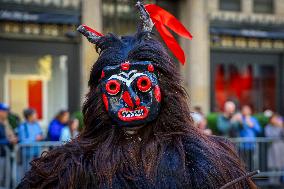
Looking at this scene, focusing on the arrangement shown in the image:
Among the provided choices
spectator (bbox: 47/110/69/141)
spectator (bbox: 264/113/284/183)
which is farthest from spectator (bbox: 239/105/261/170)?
spectator (bbox: 47/110/69/141)

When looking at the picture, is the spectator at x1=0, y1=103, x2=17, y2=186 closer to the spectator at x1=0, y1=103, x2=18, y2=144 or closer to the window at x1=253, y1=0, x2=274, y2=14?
the spectator at x1=0, y1=103, x2=18, y2=144

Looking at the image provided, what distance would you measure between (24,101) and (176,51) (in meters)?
9.72

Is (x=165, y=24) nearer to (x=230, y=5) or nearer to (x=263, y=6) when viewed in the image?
(x=230, y=5)

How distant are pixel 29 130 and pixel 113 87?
656 centimetres

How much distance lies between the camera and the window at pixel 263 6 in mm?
15742

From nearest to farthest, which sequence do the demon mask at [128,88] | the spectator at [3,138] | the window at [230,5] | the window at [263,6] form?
the demon mask at [128,88]
the spectator at [3,138]
the window at [230,5]
the window at [263,6]

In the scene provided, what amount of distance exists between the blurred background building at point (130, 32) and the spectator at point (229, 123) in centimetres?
243

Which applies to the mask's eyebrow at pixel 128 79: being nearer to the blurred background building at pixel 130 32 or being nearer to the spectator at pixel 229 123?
the spectator at pixel 229 123

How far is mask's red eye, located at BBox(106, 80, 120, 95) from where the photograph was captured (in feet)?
7.79

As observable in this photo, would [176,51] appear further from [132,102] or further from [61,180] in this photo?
[61,180]

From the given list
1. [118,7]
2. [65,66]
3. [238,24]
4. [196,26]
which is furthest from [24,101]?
[238,24]

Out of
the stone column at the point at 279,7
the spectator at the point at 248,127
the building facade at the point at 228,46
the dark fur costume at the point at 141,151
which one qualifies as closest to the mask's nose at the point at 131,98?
the dark fur costume at the point at 141,151

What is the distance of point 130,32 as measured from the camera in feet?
44.1

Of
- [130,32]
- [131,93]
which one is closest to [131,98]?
[131,93]
